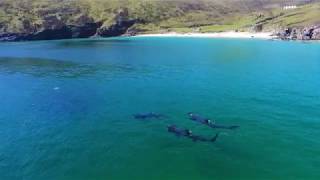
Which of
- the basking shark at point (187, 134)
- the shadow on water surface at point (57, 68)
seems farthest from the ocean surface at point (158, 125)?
the shadow on water surface at point (57, 68)

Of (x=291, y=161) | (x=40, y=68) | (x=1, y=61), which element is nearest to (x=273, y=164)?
(x=291, y=161)

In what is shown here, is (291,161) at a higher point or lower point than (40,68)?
lower

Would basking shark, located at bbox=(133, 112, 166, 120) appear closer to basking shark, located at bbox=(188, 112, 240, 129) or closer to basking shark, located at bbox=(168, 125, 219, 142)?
basking shark, located at bbox=(188, 112, 240, 129)

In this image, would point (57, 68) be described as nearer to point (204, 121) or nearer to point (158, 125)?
point (158, 125)

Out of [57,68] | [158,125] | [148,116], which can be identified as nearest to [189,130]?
[158,125]

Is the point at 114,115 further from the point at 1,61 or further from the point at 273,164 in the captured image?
the point at 1,61

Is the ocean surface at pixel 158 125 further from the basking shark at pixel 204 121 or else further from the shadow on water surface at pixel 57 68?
the shadow on water surface at pixel 57 68

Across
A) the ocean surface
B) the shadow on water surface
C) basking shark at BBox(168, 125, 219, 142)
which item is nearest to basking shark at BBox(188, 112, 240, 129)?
the ocean surface
